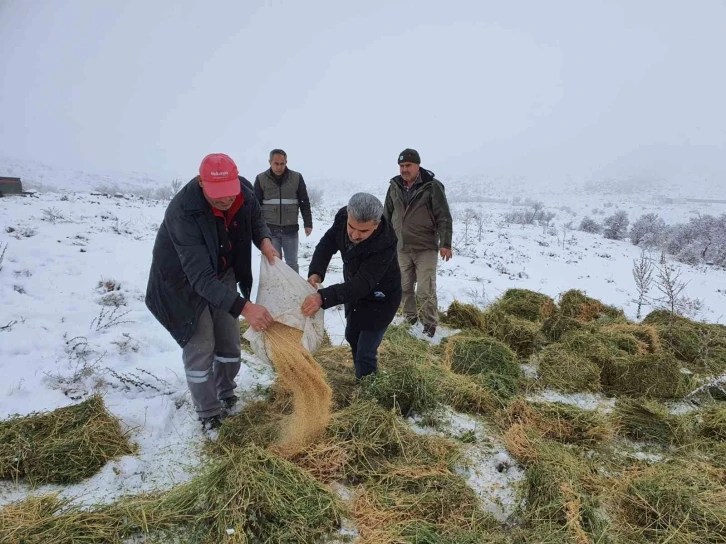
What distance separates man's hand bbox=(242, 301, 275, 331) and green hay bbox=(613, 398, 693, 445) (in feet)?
8.79

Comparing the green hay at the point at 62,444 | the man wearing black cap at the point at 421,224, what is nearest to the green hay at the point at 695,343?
the man wearing black cap at the point at 421,224

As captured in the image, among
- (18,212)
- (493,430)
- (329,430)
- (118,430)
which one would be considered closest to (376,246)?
(329,430)

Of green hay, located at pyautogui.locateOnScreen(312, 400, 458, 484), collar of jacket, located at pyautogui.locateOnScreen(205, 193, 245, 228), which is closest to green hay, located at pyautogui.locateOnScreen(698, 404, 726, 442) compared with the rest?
green hay, located at pyautogui.locateOnScreen(312, 400, 458, 484)

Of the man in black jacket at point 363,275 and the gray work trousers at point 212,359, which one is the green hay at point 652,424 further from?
the gray work trousers at point 212,359

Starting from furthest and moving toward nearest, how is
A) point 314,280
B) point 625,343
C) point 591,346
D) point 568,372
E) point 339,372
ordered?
1. point 625,343
2. point 591,346
3. point 568,372
4. point 339,372
5. point 314,280

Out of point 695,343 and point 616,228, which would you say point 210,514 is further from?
point 616,228

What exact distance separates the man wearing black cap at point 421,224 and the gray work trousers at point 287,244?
4.56 feet

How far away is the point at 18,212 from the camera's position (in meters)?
7.80

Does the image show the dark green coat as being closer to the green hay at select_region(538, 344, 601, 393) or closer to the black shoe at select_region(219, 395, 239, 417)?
the green hay at select_region(538, 344, 601, 393)

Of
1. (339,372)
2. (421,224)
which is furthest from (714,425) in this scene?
(421,224)

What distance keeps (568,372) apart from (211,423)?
3032 mm

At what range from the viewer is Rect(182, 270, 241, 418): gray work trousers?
2660 millimetres

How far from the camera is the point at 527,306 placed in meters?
5.34

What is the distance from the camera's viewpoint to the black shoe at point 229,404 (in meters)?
3.01
